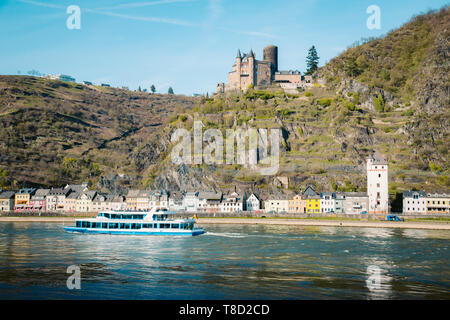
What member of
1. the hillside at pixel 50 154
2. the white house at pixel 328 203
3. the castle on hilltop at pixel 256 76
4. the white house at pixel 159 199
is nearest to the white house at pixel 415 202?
the white house at pixel 328 203

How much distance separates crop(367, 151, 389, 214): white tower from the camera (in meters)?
95.1

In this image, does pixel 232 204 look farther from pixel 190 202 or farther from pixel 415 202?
pixel 415 202

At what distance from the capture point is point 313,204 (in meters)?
101

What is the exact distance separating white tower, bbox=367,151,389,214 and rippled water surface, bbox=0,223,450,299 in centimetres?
3516

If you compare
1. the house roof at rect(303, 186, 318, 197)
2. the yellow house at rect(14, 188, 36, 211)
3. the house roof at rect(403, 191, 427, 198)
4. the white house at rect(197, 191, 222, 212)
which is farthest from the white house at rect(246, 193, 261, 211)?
the yellow house at rect(14, 188, 36, 211)

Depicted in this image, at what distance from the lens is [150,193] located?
115562mm

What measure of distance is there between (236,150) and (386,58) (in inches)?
2764

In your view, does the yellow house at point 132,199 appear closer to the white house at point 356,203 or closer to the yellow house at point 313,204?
the yellow house at point 313,204

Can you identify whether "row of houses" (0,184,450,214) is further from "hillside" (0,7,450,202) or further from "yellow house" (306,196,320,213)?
"hillside" (0,7,450,202)

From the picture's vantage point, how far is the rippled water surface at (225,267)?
28547 millimetres

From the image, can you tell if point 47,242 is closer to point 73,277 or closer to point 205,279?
point 73,277

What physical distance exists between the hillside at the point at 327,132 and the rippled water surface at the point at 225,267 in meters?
52.1

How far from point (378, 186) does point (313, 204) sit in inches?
570
